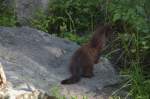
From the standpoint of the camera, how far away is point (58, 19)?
35.9 ft

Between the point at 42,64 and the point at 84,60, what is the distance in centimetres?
63

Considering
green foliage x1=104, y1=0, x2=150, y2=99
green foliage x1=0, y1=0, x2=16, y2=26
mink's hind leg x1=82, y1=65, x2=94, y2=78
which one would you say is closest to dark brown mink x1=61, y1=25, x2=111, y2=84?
mink's hind leg x1=82, y1=65, x2=94, y2=78

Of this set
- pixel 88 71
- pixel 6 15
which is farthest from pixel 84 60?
pixel 6 15

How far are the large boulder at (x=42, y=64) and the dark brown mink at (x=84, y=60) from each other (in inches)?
3.6

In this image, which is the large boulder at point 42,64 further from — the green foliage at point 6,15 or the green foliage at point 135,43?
the green foliage at point 6,15

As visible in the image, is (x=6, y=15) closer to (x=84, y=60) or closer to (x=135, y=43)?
(x=84, y=60)

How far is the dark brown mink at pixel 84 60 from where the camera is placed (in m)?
7.67

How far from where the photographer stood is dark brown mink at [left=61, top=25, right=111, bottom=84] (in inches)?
302

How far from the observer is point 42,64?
7988 mm

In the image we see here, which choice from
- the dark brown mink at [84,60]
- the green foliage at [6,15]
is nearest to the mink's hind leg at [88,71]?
the dark brown mink at [84,60]

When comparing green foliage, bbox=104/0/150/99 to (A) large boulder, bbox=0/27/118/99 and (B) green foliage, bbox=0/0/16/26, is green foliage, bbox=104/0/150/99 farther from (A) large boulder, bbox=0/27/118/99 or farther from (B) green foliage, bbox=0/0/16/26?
(B) green foliage, bbox=0/0/16/26

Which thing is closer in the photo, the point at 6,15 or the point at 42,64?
the point at 42,64

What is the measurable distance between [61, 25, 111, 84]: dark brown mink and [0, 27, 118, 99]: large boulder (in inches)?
3.6

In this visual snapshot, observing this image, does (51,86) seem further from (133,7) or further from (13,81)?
(133,7)
